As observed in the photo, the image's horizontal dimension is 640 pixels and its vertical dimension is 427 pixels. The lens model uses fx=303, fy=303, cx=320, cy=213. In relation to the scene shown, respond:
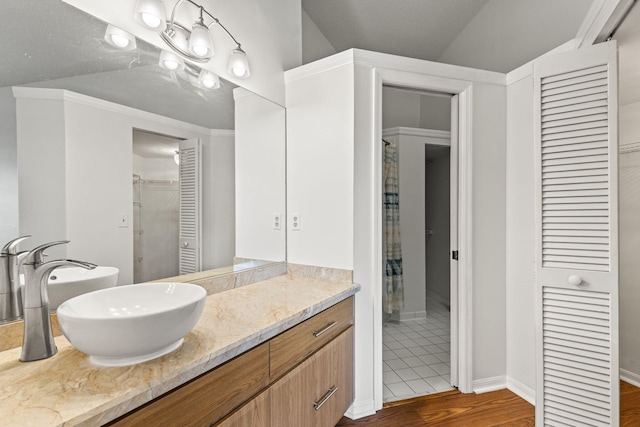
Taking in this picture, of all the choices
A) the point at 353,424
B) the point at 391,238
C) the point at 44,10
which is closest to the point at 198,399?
the point at 353,424

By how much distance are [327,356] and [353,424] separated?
0.62 meters

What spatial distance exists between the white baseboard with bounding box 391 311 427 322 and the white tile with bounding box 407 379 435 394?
44.8 inches

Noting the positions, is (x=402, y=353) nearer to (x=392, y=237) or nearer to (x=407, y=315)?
(x=407, y=315)

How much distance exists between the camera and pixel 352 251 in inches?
72.0

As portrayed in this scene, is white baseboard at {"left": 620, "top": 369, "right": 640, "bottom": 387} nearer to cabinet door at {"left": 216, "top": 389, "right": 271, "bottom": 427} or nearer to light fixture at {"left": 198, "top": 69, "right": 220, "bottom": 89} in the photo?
cabinet door at {"left": 216, "top": 389, "right": 271, "bottom": 427}

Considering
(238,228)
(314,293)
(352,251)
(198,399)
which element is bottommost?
(198,399)

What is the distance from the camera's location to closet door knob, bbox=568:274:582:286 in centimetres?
154

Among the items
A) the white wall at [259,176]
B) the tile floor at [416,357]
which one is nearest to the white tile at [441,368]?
the tile floor at [416,357]

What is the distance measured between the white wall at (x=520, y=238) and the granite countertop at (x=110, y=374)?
1.59m

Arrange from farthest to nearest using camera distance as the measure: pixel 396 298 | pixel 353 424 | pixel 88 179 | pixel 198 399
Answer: pixel 396 298 → pixel 353 424 → pixel 88 179 → pixel 198 399

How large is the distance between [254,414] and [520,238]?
1936 mm

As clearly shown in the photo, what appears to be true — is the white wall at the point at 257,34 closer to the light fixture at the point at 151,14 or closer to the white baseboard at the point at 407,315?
the light fixture at the point at 151,14

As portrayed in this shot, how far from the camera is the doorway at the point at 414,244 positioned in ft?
8.59

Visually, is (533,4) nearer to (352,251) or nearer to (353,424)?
(352,251)
